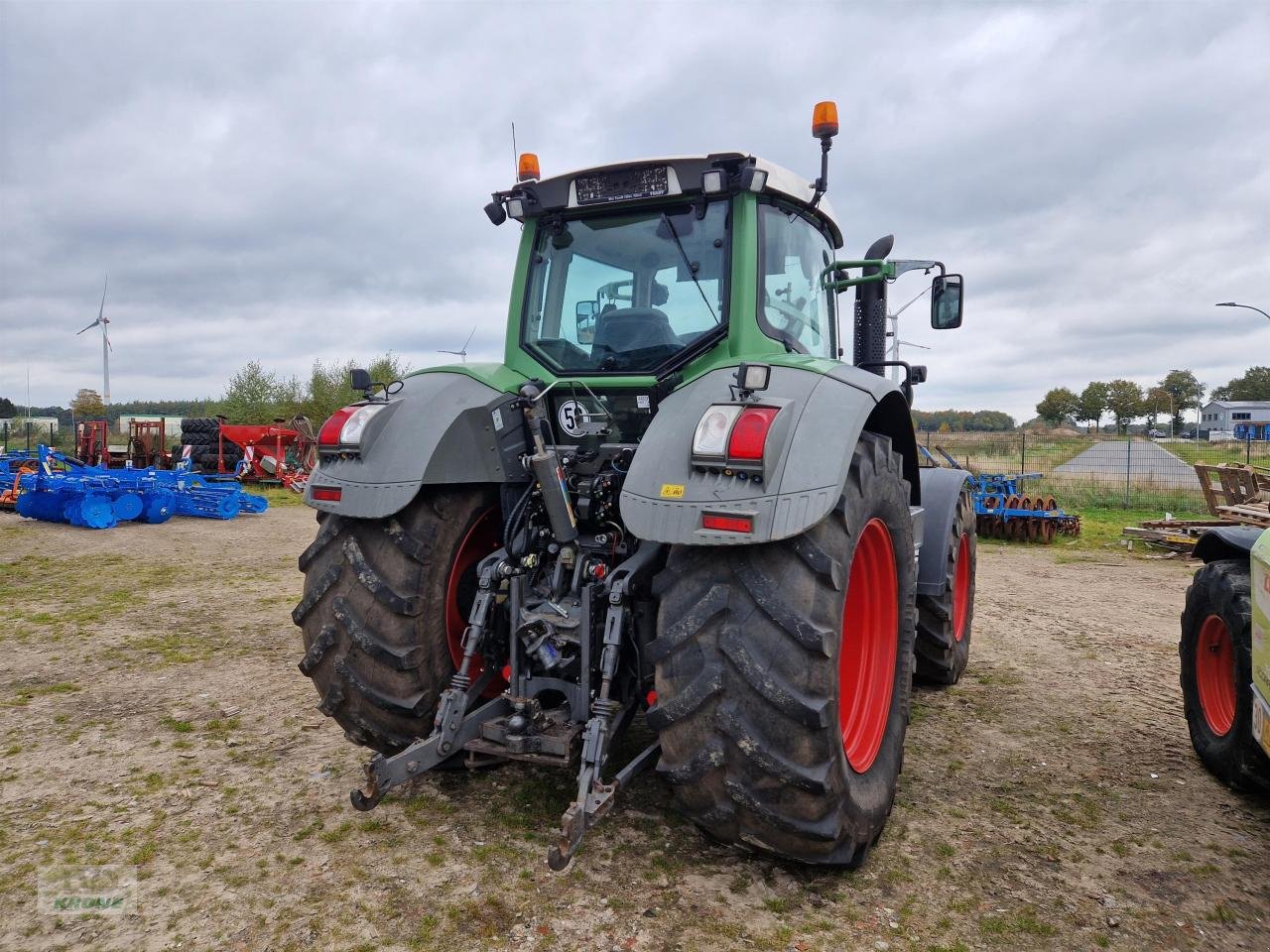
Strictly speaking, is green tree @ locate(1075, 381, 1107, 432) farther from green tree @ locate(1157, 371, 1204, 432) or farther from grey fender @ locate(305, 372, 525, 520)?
grey fender @ locate(305, 372, 525, 520)

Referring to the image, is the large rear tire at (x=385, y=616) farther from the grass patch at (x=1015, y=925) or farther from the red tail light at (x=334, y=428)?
the grass patch at (x=1015, y=925)

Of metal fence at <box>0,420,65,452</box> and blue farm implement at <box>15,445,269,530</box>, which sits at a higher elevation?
metal fence at <box>0,420,65,452</box>

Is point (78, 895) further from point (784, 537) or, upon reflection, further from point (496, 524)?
point (784, 537)

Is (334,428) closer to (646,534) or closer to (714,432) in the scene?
(646,534)

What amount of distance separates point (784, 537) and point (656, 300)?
1597mm

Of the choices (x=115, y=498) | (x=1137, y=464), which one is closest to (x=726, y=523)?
(x=115, y=498)

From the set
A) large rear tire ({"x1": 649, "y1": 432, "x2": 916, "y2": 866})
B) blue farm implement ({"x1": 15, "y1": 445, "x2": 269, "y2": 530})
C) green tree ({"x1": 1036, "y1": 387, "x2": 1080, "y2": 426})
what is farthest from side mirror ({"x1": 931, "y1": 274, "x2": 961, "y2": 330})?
green tree ({"x1": 1036, "y1": 387, "x2": 1080, "y2": 426})

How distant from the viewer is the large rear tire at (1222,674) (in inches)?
135

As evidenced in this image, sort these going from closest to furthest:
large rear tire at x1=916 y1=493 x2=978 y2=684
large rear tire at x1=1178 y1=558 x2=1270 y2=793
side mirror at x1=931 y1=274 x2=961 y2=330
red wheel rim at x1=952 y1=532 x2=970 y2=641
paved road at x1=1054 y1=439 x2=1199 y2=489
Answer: large rear tire at x1=1178 y1=558 x2=1270 y2=793 → side mirror at x1=931 y1=274 x2=961 y2=330 → large rear tire at x1=916 y1=493 x2=978 y2=684 → red wheel rim at x1=952 y1=532 x2=970 y2=641 → paved road at x1=1054 y1=439 x2=1199 y2=489

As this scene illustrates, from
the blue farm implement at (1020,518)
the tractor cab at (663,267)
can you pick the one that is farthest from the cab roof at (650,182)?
the blue farm implement at (1020,518)

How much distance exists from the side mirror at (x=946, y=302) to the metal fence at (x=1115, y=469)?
1160 centimetres

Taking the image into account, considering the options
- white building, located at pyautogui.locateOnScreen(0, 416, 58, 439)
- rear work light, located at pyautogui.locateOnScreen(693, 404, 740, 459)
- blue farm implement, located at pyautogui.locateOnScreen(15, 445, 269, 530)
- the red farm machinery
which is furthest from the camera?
white building, located at pyautogui.locateOnScreen(0, 416, 58, 439)

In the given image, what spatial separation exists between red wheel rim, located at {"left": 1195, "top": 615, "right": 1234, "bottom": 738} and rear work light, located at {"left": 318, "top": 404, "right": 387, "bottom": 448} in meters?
3.87

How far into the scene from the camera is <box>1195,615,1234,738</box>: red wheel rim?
3.79 metres
